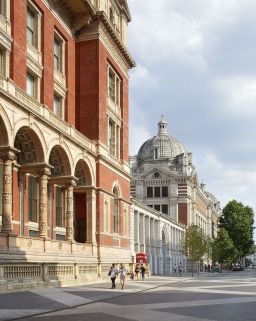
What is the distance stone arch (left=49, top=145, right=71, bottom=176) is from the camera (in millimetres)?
36312

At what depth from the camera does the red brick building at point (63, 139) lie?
30.1 metres

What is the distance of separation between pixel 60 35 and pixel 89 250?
15137mm

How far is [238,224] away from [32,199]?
8698cm

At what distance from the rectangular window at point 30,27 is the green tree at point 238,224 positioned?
88423 millimetres

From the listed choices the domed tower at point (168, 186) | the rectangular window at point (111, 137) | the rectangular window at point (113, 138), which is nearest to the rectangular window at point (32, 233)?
the rectangular window at point (113, 138)

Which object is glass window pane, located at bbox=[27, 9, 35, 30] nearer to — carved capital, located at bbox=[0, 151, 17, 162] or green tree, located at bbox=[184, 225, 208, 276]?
carved capital, located at bbox=[0, 151, 17, 162]

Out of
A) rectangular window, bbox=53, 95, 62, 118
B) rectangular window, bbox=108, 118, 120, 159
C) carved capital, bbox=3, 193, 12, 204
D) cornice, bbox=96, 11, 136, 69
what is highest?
cornice, bbox=96, 11, 136, 69

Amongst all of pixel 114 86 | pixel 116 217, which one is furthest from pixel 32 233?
pixel 114 86

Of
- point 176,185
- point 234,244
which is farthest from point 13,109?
point 234,244

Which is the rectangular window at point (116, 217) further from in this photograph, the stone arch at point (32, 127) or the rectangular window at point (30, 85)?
the stone arch at point (32, 127)

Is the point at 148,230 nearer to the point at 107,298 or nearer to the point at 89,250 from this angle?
the point at 89,250

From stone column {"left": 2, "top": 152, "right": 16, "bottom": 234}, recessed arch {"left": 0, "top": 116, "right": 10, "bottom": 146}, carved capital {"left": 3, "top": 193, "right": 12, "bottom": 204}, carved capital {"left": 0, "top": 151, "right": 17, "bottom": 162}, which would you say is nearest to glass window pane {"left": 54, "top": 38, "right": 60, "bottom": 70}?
recessed arch {"left": 0, "top": 116, "right": 10, "bottom": 146}

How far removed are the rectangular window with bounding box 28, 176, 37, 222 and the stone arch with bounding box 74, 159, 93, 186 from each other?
5171mm

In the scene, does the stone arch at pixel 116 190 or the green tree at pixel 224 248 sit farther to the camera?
the green tree at pixel 224 248
